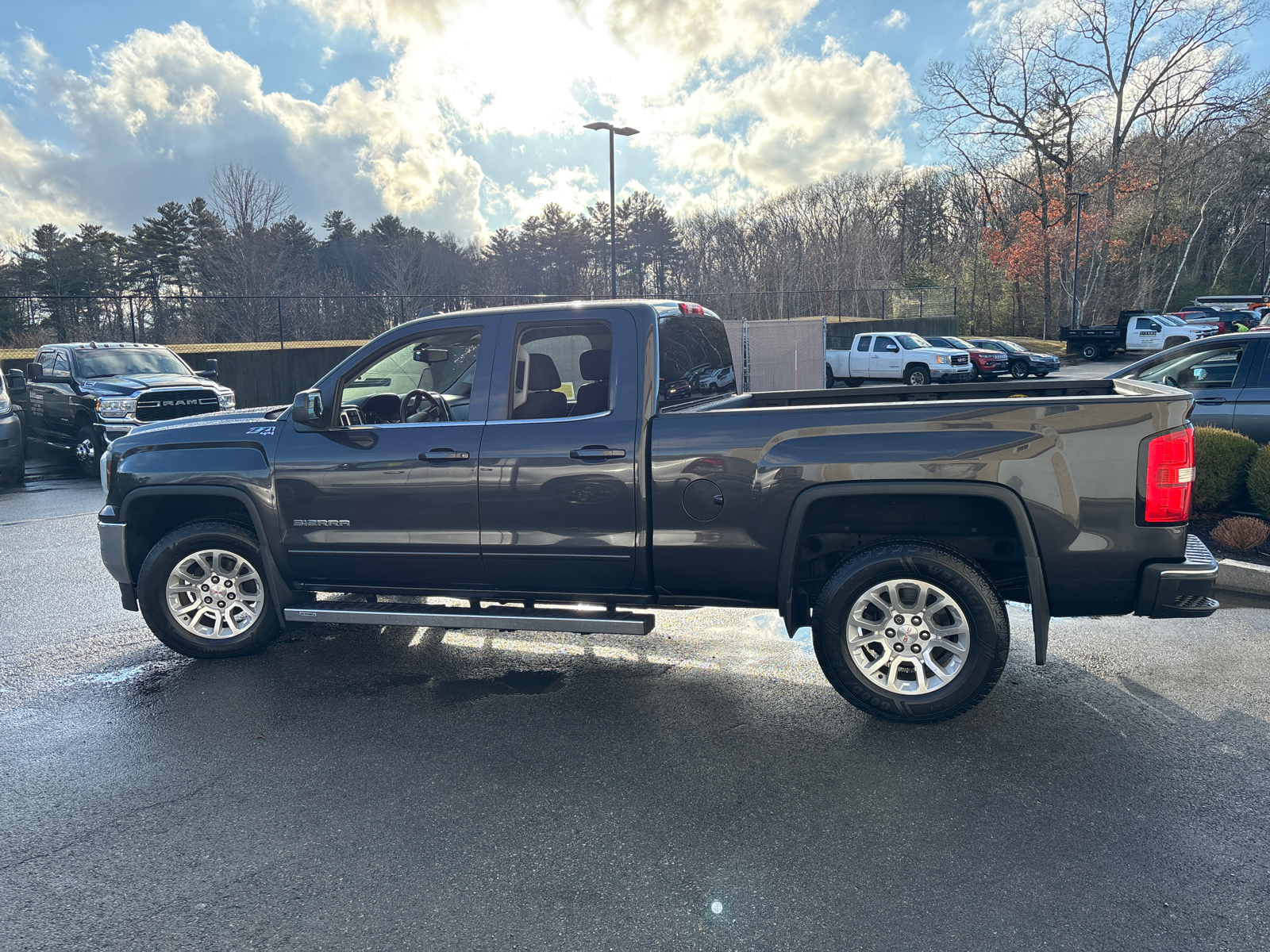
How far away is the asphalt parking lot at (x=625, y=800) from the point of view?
2.69m

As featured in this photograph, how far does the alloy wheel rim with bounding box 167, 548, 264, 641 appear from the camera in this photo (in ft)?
16.6

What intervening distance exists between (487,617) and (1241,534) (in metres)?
5.94

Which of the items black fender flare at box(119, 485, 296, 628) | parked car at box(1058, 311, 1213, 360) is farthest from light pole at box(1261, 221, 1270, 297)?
black fender flare at box(119, 485, 296, 628)

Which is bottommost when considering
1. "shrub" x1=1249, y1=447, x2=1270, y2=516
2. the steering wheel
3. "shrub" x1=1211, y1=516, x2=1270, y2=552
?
"shrub" x1=1211, y1=516, x2=1270, y2=552

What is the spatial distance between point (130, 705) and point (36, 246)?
54024 millimetres

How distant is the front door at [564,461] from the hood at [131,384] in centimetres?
1068

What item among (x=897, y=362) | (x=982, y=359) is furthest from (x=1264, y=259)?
(x=897, y=362)

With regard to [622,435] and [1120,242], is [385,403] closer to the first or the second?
[622,435]

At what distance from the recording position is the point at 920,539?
13.5 ft

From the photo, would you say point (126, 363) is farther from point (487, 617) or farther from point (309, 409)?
point (487, 617)

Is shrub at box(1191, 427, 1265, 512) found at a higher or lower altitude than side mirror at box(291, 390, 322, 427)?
lower

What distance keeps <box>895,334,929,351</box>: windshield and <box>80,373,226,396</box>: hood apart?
21833mm

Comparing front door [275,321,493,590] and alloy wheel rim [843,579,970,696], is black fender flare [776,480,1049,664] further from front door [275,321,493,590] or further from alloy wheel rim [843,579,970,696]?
front door [275,321,493,590]

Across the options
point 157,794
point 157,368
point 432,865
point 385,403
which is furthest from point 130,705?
point 157,368
